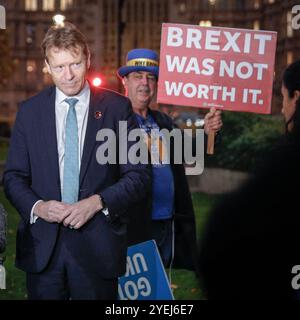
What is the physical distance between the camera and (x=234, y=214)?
1217 millimetres

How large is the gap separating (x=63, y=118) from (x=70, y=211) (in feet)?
1.45

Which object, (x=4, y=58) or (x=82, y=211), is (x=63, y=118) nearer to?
(x=82, y=211)

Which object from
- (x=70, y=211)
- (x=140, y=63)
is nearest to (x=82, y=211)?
(x=70, y=211)

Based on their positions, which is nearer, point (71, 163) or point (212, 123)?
point (71, 163)

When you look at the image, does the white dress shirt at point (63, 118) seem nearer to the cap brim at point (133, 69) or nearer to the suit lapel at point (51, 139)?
the suit lapel at point (51, 139)

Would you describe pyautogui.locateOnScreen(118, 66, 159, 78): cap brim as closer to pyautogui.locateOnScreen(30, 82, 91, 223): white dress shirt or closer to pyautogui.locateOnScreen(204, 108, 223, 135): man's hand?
pyautogui.locateOnScreen(204, 108, 223, 135): man's hand

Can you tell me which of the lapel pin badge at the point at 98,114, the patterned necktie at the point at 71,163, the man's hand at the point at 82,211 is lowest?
the man's hand at the point at 82,211

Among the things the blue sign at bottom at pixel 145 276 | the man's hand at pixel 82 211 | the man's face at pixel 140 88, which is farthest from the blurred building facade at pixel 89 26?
the man's hand at pixel 82 211

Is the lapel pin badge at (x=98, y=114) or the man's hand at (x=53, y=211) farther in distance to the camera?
the lapel pin badge at (x=98, y=114)

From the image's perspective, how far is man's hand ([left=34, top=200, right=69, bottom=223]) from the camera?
322 cm

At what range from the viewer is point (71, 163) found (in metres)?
3.33

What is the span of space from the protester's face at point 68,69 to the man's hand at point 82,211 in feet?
1.66

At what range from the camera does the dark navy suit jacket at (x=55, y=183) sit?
10.9ft
